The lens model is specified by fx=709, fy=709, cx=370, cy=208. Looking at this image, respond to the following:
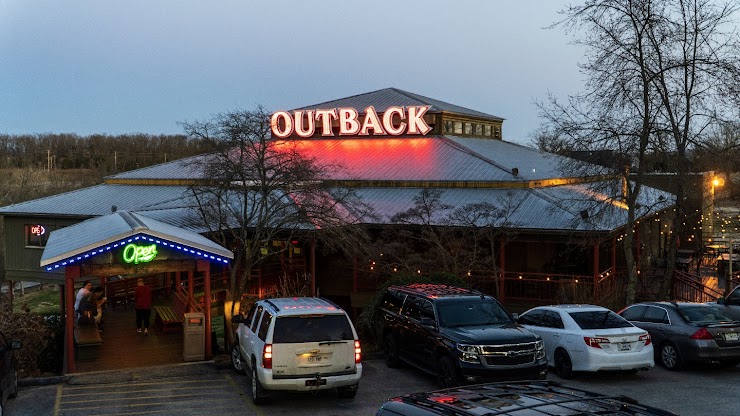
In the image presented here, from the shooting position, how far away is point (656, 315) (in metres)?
16.4

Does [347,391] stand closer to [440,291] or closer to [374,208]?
[440,291]

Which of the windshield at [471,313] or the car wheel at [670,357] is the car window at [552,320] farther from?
the car wheel at [670,357]

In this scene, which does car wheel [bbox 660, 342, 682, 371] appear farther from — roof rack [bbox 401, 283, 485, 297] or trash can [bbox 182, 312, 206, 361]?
A: trash can [bbox 182, 312, 206, 361]

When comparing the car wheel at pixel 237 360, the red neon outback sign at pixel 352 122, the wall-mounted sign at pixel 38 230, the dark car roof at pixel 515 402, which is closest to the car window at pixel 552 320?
the car wheel at pixel 237 360

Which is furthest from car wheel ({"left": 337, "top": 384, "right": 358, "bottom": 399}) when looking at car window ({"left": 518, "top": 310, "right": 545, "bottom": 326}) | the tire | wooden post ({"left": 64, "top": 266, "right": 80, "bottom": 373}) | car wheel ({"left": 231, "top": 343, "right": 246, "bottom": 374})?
wooden post ({"left": 64, "top": 266, "right": 80, "bottom": 373})

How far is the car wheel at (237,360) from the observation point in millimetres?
14842

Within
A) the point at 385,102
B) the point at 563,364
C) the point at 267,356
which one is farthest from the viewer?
the point at 385,102

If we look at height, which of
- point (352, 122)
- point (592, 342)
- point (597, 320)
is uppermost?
point (352, 122)

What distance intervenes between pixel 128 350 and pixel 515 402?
14386mm

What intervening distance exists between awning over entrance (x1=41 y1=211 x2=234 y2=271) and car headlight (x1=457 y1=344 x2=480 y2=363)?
6.48 metres

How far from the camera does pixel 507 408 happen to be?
17.8ft

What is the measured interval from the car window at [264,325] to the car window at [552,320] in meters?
6.34

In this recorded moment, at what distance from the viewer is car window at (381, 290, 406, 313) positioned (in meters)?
16.0

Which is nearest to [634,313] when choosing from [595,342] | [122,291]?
[595,342]
